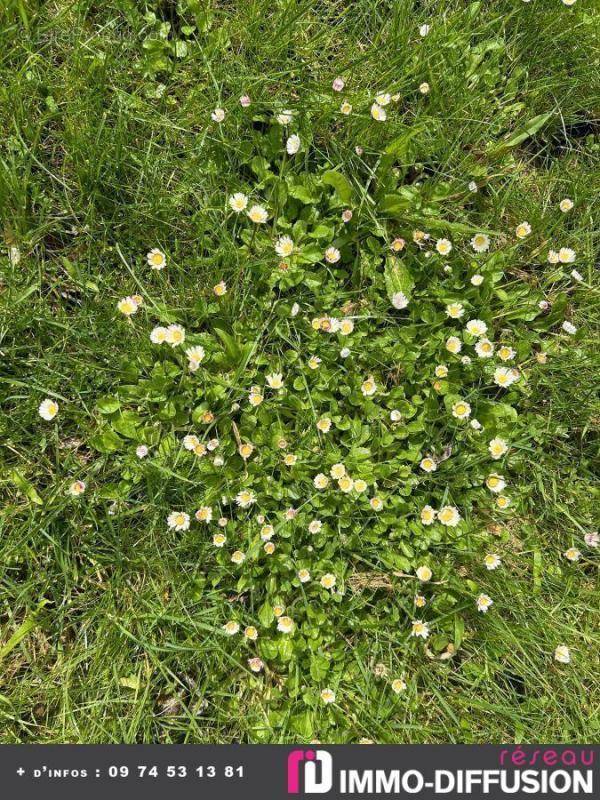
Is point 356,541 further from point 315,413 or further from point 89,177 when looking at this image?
point 89,177

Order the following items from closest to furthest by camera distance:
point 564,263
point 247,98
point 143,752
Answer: point 143,752, point 247,98, point 564,263

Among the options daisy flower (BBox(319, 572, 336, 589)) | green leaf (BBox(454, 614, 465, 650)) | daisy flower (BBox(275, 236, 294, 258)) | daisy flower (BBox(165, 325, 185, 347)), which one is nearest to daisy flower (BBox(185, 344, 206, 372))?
daisy flower (BBox(165, 325, 185, 347))

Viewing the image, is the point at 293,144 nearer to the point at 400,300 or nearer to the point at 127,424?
the point at 400,300

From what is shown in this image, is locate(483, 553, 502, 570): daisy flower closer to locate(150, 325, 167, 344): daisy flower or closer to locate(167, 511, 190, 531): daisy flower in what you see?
locate(167, 511, 190, 531): daisy flower

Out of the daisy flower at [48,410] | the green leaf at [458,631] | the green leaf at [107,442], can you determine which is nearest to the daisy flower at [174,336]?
the green leaf at [107,442]

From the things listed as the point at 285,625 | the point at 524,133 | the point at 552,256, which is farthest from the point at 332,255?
the point at 285,625

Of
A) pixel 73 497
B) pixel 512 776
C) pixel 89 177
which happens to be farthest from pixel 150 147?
pixel 512 776
